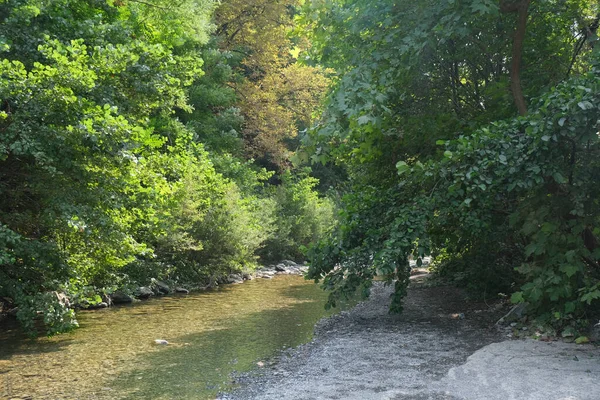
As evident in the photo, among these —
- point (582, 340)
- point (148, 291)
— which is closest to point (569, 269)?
point (582, 340)

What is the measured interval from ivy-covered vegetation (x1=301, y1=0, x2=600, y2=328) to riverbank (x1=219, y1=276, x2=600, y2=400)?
81cm

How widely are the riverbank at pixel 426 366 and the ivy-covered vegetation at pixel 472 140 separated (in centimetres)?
81

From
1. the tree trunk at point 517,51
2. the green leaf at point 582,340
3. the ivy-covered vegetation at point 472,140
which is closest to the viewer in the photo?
the ivy-covered vegetation at point 472,140

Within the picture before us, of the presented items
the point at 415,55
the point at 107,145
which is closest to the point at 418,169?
the point at 415,55

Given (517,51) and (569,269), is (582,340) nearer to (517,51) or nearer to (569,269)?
(569,269)

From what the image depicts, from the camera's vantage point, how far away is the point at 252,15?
28.8 m

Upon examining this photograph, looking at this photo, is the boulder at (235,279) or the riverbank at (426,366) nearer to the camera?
the riverbank at (426,366)

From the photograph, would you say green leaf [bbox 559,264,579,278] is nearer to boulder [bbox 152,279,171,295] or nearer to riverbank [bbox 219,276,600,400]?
riverbank [bbox 219,276,600,400]

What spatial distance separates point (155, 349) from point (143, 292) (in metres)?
6.33

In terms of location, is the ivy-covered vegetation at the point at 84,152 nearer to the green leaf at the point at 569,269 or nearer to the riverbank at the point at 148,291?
the riverbank at the point at 148,291

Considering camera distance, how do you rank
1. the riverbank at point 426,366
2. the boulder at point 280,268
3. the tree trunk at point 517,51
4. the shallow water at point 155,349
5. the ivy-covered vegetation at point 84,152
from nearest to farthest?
the riverbank at point 426,366
the shallow water at point 155,349
the ivy-covered vegetation at point 84,152
the tree trunk at point 517,51
the boulder at point 280,268

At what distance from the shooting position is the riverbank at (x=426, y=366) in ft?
20.6

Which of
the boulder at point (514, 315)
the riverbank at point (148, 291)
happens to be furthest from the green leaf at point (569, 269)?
the riverbank at point (148, 291)

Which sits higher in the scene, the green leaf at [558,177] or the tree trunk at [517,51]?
the tree trunk at [517,51]
